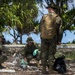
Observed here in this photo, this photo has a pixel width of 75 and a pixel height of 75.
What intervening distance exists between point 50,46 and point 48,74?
728mm

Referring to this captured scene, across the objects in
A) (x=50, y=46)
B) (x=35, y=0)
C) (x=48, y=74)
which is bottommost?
(x=48, y=74)

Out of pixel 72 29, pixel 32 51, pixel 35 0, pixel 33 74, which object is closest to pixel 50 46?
pixel 33 74

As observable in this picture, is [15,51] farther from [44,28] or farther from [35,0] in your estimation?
[35,0]

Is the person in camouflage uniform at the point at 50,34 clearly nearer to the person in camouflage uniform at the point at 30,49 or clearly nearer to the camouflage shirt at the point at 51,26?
the camouflage shirt at the point at 51,26

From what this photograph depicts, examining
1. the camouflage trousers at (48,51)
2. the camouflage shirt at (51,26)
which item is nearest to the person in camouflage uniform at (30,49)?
the camouflage trousers at (48,51)

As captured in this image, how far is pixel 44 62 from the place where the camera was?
29.8 feet

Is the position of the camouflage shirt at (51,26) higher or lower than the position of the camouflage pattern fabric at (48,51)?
higher

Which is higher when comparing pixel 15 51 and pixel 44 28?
pixel 44 28

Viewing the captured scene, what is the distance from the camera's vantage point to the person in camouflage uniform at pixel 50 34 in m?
8.94

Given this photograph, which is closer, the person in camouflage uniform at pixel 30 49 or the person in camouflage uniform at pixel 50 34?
the person in camouflage uniform at pixel 50 34

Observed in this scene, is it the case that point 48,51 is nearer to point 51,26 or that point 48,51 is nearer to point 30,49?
point 51,26

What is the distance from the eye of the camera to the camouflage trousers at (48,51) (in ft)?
29.3

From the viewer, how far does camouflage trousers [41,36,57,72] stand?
895 centimetres

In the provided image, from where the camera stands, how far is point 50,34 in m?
8.95
